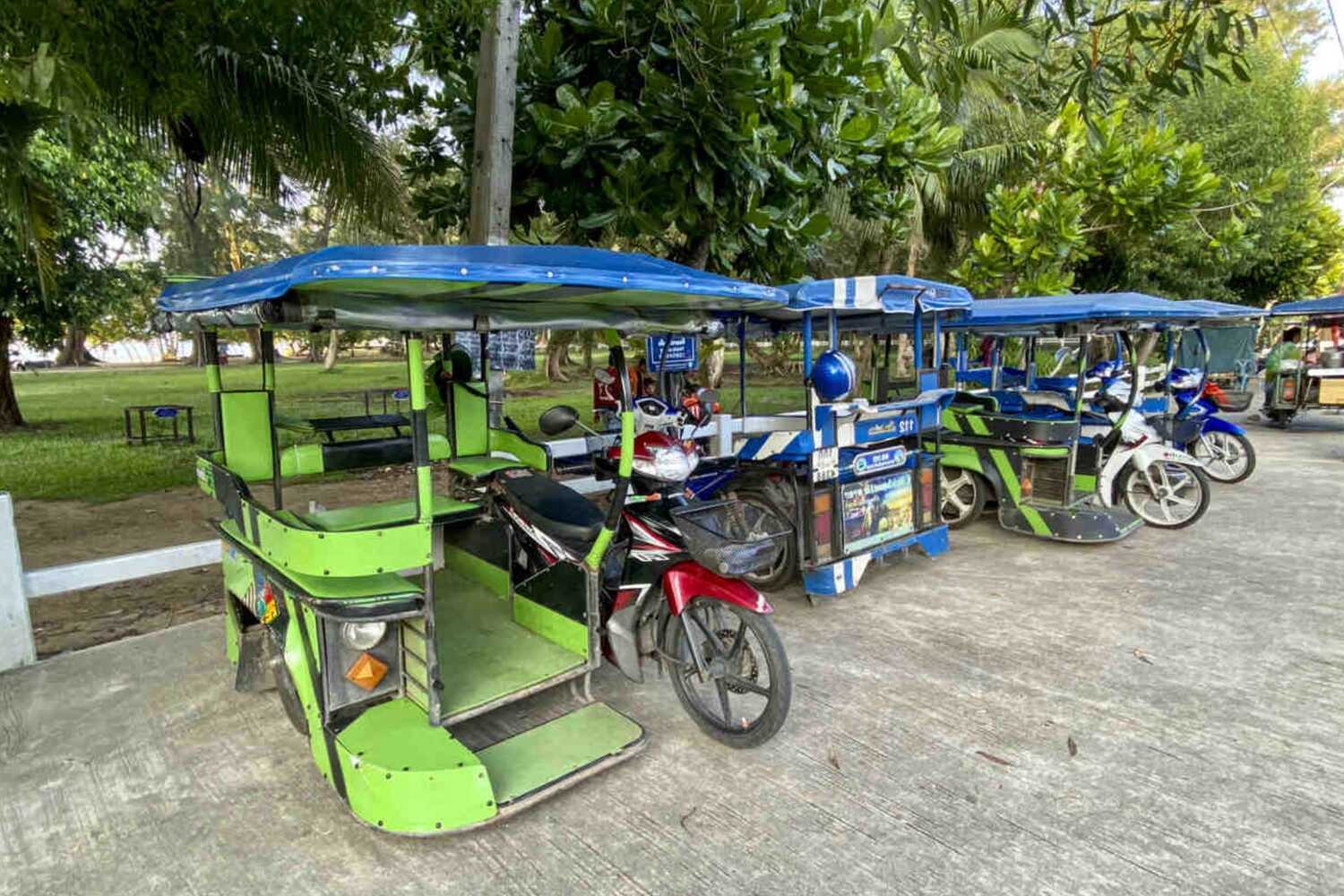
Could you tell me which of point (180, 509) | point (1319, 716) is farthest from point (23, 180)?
point (1319, 716)

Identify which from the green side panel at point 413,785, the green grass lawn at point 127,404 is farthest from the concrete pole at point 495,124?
the green side panel at point 413,785

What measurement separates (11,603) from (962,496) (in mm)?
6867

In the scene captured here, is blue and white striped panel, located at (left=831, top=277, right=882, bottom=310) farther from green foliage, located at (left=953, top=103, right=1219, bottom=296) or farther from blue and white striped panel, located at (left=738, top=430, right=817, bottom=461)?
green foliage, located at (left=953, top=103, right=1219, bottom=296)

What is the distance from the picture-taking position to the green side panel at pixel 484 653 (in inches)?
120

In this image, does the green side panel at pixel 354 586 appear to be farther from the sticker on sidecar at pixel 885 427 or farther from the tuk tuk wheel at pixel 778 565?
the sticker on sidecar at pixel 885 427

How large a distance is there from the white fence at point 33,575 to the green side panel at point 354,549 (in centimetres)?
219

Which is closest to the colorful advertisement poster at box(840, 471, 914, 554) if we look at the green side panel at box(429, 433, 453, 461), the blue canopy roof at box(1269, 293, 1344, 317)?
the green side panel at box(429, 433, 453, 461)

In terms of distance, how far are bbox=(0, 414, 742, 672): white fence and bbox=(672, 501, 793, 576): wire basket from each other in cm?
309

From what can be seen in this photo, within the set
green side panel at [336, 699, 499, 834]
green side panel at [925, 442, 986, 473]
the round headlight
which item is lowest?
green side panel at [336, 699, 499, 834]

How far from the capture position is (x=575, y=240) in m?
6.27

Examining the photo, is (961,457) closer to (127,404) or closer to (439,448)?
(439,448)

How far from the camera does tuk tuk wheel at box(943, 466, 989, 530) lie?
6699mm

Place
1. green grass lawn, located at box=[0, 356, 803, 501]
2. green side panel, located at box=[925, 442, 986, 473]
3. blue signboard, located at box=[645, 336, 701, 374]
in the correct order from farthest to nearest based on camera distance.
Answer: green grass lawn, located at box=[0, 356, 803, 501] → blue signboard, located at box=[645, 336, 701, 374] → green side panel, located at box=[925, 442, 986, 473]

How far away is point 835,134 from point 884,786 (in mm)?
4855
